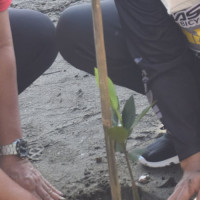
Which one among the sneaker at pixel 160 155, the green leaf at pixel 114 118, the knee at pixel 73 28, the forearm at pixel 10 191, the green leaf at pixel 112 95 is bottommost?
the sneaker at pixel 160 155

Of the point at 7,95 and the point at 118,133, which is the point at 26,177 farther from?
the point at 118,133

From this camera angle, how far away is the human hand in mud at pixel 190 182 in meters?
1.44

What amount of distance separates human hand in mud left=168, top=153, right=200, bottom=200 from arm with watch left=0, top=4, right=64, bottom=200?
337 mm

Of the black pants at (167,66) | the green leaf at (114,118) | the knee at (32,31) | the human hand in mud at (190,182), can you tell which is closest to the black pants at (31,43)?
the knee at (32,31)

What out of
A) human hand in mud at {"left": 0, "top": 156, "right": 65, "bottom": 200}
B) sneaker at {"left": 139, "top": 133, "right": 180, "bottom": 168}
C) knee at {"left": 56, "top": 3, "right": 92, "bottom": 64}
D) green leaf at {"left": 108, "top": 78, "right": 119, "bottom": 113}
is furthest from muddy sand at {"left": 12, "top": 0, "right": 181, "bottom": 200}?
green leaf at {"left": 108, "top": 78, "right": 119, "bottom": 113}

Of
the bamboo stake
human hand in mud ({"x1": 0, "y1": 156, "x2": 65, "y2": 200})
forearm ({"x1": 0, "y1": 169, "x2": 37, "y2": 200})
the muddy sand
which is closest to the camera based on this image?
the bamboo stake

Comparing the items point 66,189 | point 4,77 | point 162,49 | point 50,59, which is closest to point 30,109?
point 50,59

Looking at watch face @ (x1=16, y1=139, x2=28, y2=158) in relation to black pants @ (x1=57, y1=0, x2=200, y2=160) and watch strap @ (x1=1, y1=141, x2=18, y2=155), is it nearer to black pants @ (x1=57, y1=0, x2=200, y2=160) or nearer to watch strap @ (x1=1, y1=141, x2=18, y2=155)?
watch strap @ (x1=1, y1=141, x2=18, y2=155)

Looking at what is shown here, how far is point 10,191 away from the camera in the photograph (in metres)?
1.36

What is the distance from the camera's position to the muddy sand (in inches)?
70.8

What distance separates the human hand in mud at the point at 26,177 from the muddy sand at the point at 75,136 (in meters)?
0.24

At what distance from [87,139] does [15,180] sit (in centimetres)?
61

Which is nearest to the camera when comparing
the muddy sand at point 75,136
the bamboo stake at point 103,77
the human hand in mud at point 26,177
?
the bamboo stake at point 103,77

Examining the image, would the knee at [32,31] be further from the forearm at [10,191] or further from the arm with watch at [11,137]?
the forearm at [10,191]
